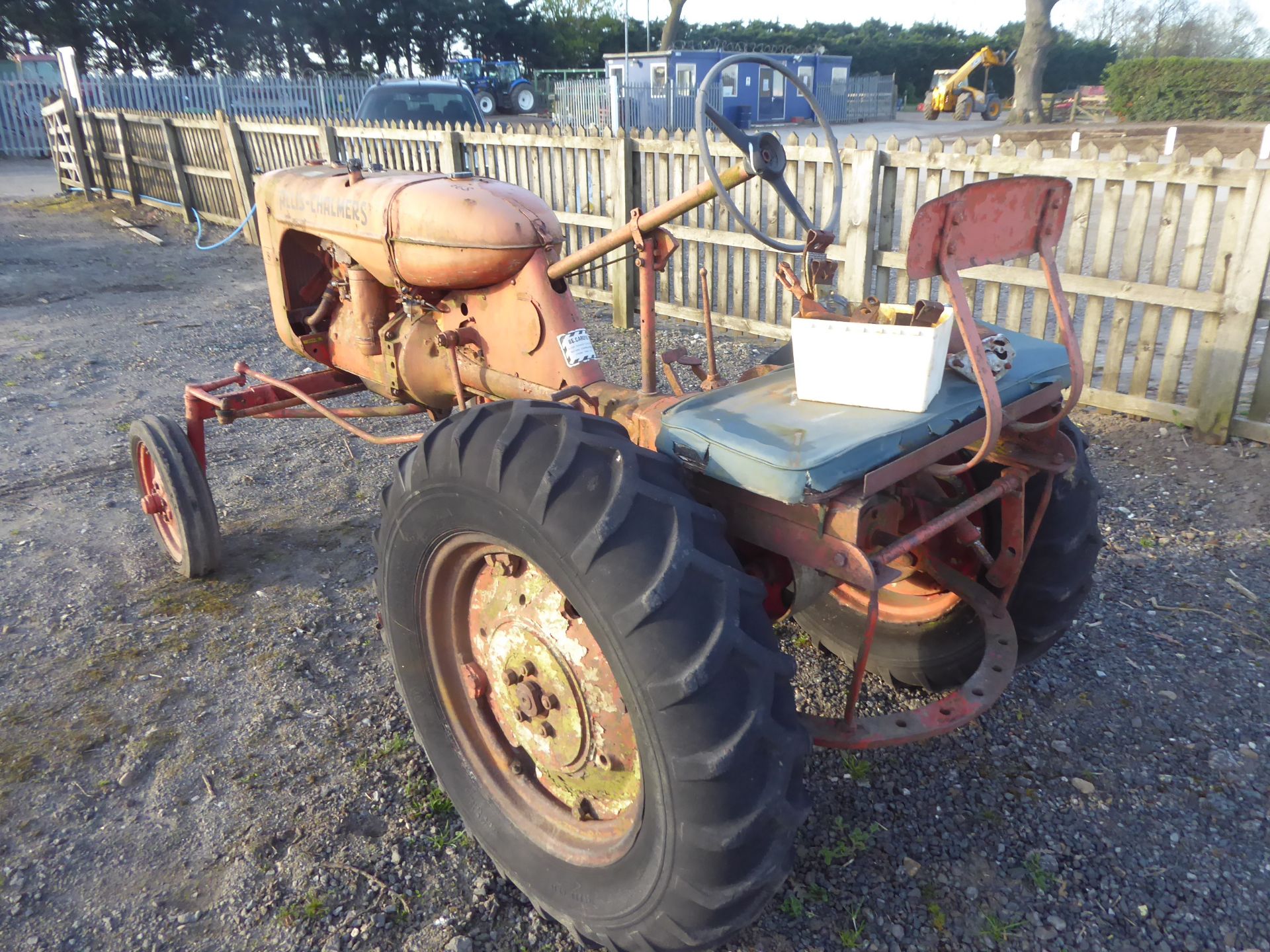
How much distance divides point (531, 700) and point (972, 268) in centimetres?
271

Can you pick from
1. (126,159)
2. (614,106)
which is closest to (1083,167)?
(126,159)

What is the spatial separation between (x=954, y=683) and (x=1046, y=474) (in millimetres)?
649

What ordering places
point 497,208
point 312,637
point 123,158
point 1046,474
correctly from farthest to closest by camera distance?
point 123,158 → point 312,637 → point 497,208 → point 1046,474

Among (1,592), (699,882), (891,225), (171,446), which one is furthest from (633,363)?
(699,882)

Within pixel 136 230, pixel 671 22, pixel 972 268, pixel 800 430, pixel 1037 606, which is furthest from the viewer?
pixel 671 22

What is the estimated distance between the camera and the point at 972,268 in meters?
3.63

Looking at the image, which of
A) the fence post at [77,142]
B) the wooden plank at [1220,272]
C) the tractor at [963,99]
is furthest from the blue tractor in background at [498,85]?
the wooden plank at [1220,272]

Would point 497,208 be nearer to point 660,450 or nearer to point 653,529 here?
point 660,450

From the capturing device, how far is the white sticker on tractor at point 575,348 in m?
2.75

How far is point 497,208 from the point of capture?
9.08 feet

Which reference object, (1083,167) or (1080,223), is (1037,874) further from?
(1083,167)

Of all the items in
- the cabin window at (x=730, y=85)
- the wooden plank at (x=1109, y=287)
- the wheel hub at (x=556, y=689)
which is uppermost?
the cabin window at (x=730, y=85)

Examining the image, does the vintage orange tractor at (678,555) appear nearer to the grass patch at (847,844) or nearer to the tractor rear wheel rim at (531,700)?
the tractor rear wheel rim at (531,700)

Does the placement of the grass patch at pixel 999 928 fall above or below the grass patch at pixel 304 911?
below
